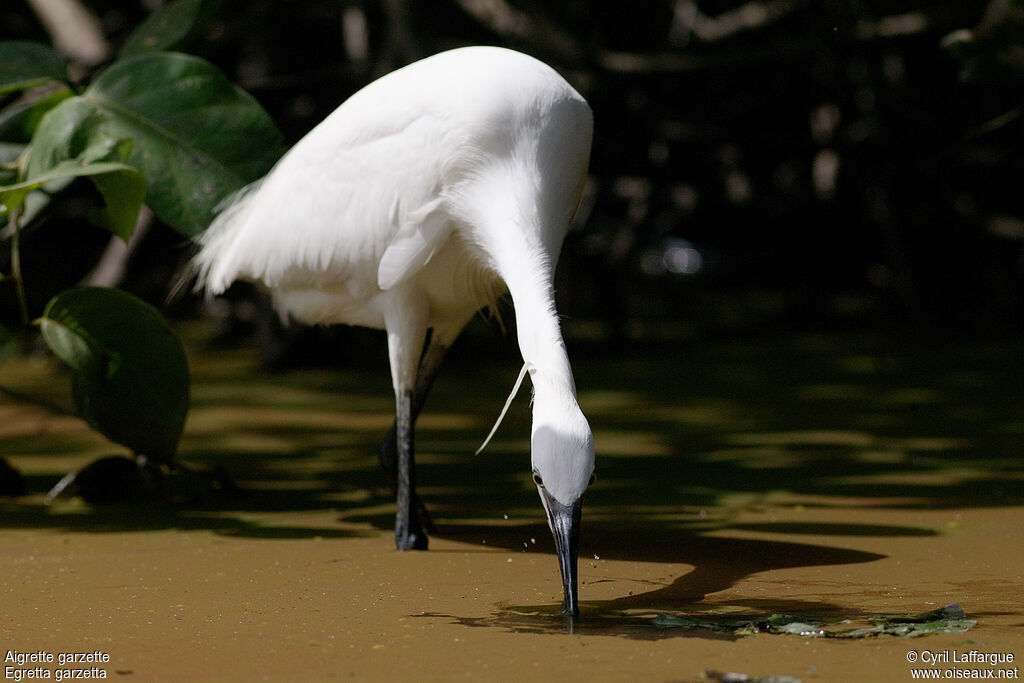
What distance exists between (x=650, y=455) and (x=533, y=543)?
79.0 inches

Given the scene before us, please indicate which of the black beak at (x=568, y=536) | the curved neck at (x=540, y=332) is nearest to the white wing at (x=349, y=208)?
the curved neck at (x=540, y=332)

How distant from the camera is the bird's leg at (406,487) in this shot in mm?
4746

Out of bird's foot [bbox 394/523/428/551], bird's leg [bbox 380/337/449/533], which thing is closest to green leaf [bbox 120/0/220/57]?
bird's leg [bbox 380/337/449/533]

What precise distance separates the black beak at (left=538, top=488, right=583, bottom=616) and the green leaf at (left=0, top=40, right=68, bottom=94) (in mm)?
3005

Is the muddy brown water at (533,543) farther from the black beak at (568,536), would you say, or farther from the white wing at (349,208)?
the white wing at (349,208)

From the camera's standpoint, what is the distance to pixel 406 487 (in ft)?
15.8

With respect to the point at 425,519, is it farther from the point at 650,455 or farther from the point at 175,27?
the point at 175,27

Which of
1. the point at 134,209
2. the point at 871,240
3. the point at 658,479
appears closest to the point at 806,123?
the point at 871,240

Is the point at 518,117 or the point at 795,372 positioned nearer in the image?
the point at 518,117

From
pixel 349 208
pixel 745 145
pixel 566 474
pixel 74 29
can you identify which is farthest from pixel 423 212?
pixel 745 145

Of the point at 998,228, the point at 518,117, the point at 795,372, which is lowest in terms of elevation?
the point at 795,372

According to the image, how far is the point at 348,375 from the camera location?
9.98 metres

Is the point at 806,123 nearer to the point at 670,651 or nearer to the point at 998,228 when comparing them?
the point at 998,228

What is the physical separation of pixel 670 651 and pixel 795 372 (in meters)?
6.57
